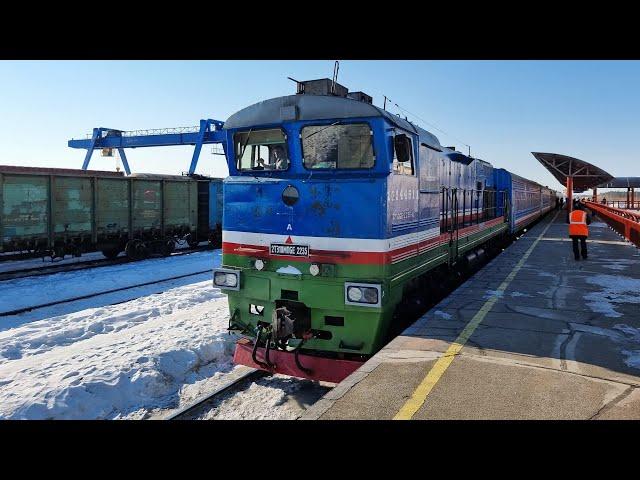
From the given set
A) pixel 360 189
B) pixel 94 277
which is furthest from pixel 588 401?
pixel 94 277

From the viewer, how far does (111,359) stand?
6969mm

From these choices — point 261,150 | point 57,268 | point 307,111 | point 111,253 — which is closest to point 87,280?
point 57,268

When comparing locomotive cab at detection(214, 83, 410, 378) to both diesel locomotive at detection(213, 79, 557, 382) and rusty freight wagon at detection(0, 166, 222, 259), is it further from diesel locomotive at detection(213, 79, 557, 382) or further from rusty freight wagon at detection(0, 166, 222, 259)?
rusty freight wagon at detection(0, 166, 222, 259)

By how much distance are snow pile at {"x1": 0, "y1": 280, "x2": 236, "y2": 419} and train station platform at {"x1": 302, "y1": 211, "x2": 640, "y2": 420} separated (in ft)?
10.1

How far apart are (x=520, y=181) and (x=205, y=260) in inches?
568

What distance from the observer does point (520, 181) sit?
21.5 m

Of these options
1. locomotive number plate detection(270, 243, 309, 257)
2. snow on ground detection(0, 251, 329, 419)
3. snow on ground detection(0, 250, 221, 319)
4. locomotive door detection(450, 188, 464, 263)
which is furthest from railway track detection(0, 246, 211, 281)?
locomotive door detection(450, 188, 464, 263)

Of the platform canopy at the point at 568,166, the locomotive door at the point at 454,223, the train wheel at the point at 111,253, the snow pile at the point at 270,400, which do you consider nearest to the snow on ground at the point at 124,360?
the snow pile at the point at 270,400

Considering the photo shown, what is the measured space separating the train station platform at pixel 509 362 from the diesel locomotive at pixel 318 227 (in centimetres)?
78

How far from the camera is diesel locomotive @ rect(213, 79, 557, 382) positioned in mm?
5703

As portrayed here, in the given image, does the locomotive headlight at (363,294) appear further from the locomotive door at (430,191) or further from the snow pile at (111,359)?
the snow pile at (111,359)

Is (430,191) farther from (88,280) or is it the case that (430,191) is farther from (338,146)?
(88,280)

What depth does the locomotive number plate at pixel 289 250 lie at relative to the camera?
5.95m

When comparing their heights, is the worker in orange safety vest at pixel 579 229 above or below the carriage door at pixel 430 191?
below
